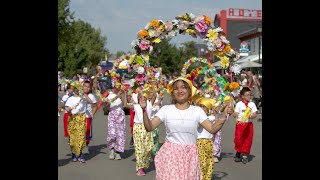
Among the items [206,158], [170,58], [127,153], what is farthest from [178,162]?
[170,58]

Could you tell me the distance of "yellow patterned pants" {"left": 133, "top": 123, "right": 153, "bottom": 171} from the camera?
31.4 feet

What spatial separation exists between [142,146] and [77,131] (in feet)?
5.68

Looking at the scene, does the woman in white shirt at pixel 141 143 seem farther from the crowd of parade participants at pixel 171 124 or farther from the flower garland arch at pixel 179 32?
the flower garland arch at pixel 179 32

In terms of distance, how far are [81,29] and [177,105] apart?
7263 cm

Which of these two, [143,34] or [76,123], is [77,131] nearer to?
[76,123]

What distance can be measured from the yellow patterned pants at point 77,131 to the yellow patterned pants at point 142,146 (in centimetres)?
145

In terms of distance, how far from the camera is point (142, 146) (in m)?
9.72

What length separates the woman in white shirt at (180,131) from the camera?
5.89 metres

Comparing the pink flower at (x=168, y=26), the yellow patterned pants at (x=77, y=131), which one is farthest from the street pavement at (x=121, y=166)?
the pink flower at (x=168, y=26)

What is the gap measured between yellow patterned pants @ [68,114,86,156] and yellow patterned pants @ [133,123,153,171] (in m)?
1.45

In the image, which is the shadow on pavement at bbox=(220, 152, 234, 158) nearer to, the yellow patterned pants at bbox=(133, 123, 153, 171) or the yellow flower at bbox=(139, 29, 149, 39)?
the yellow patterned pants at bbox=(133, 123, 153, 171)

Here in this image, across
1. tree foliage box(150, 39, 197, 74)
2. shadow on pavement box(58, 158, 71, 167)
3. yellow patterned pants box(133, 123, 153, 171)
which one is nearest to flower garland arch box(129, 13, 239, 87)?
yellow patterned pants box(133, 123, 153, 171)
